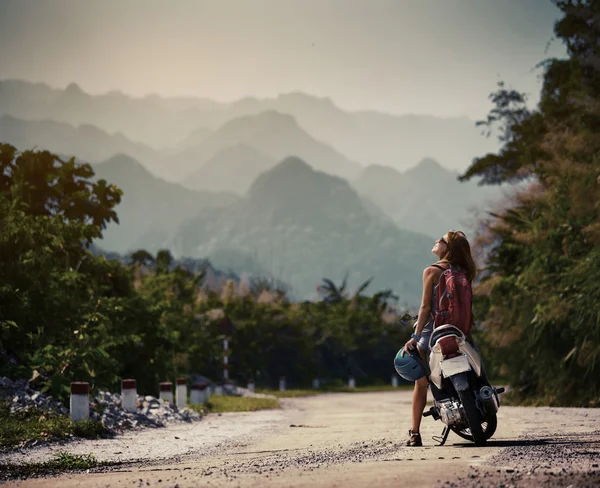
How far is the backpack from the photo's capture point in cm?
917

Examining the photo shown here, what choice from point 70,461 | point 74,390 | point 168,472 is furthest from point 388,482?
point 74,390

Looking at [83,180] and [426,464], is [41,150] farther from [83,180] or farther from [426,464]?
[426,464]

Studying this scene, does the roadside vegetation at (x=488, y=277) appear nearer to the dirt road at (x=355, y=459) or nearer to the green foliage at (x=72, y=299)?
the green foliage at (x=72, y=299)

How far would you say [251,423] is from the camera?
18.7 m

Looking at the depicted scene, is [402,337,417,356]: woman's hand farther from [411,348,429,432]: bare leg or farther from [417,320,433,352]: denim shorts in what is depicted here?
[411,348,429,432]: bare leg

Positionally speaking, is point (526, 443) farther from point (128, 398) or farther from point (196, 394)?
point (196, 394)

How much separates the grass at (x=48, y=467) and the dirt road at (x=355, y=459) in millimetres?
467

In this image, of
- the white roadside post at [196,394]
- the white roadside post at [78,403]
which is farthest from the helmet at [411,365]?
the white roadside post at [196,394]

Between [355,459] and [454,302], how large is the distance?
1910 mm

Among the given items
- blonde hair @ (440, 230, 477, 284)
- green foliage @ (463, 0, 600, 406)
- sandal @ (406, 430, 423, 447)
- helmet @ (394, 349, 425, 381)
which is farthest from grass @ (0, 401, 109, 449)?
green foliage @ (463, 0, 600, 406)

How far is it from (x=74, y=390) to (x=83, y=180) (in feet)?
45.1

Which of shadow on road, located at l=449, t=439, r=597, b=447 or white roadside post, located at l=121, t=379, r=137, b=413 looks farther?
white roadside post, located at l=121, t=379, r=137, b=413

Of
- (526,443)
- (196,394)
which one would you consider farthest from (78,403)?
(196,394)

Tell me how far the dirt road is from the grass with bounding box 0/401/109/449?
0.46 meters
